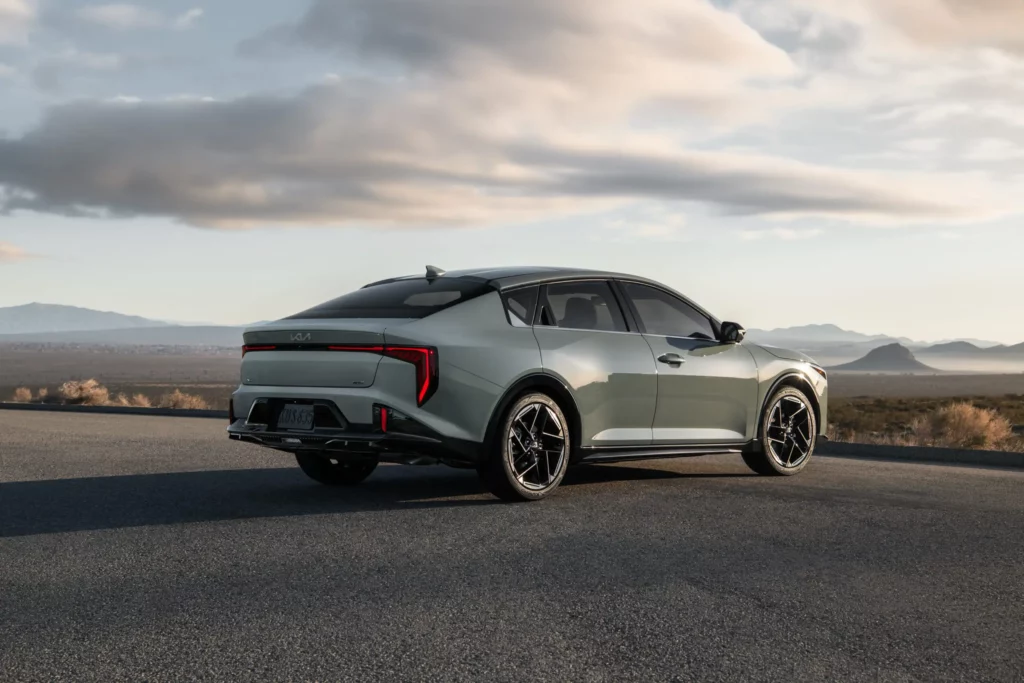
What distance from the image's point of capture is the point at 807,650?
4711mm

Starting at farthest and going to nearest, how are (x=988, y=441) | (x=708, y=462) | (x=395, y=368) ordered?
(x=988, y=441)
(x=708, y=462)
(x=395, y=368)

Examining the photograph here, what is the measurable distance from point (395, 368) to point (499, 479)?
112cm

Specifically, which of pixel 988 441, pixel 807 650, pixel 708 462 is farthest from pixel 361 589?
pixel 988 441

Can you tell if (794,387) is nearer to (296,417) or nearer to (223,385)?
(296,417)

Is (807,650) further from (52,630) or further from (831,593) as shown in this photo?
(52,630)

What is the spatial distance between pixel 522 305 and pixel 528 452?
43.9 inches

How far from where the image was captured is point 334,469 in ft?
32.1

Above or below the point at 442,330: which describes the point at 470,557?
below

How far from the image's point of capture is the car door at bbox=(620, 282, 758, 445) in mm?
9453

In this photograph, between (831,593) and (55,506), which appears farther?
(55,506)

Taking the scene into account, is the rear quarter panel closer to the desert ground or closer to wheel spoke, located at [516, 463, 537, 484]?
wheel spoke, located at [516, 463, 537, 484]

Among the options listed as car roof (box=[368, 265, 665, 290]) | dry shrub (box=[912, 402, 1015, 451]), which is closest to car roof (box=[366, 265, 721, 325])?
car roof (box=[368, 265, 665, 290])

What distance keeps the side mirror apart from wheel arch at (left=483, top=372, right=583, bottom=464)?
1.97m

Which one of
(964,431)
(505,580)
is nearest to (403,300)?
(505,580)
